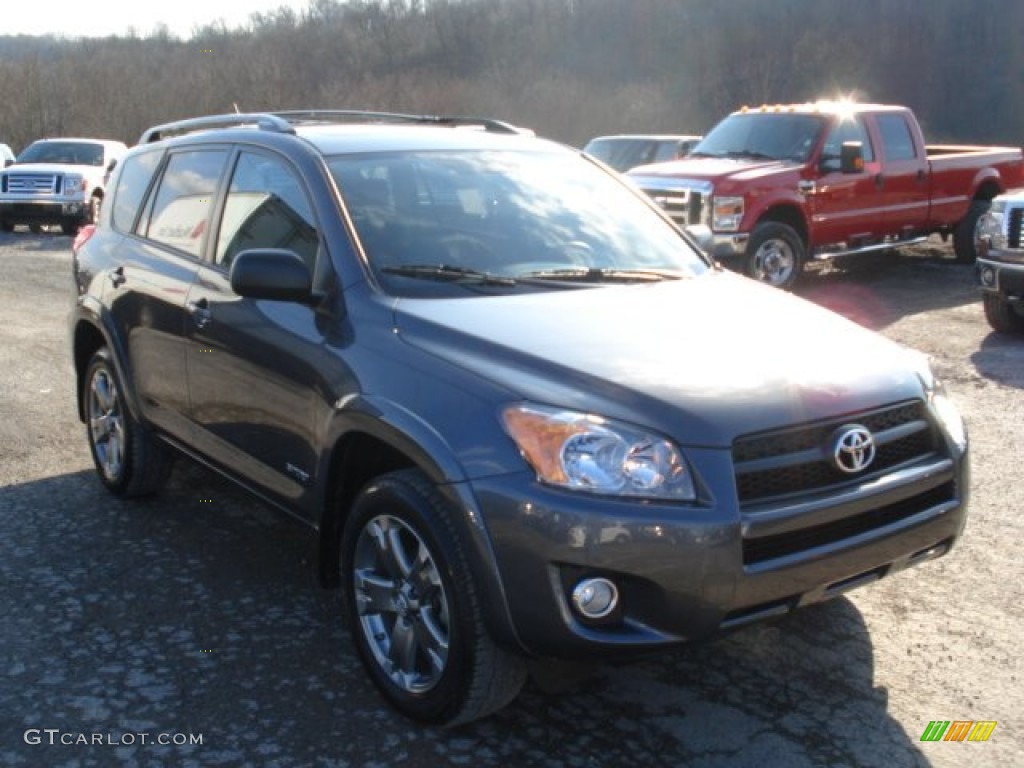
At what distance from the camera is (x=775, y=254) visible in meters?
11.3

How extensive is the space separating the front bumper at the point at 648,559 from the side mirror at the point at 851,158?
9.39 meters

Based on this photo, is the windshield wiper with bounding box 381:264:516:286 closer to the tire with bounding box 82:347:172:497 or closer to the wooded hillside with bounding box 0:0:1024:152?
the tire with bounding box 82:347:172:497

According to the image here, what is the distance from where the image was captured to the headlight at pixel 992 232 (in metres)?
8.55

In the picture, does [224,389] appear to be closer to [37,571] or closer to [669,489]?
[37,571]

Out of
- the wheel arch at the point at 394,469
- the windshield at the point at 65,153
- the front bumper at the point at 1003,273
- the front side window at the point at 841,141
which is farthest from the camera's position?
the windshield at the point at 65,153

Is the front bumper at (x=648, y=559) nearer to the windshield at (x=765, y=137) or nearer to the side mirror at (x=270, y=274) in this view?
the side mirror at (x=270, y=274)

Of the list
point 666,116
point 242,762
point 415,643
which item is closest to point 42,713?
point 242,762

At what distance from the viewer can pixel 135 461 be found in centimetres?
520

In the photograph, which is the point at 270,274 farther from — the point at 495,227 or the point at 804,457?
the point at 804,457

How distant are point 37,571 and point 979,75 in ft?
196

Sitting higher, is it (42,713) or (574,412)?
(574,412)

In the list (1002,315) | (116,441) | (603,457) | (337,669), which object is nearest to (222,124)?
(116,441)

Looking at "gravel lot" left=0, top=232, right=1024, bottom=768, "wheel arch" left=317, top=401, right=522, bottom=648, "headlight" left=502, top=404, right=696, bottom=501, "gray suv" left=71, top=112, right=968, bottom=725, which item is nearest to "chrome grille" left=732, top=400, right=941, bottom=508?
"gray suv" left=71, top=112, right=968, bottom=725

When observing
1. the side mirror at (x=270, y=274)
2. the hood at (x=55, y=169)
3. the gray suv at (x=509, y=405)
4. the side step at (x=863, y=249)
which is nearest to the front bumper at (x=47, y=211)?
the hood at (x=55, y=169)
